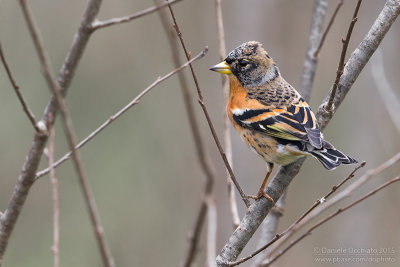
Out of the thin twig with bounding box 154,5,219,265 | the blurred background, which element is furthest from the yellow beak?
the thin twig with bounding box 154,5,219,265

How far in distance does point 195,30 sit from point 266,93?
487cm

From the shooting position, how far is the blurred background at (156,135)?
639 cm

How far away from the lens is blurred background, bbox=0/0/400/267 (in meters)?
6.39

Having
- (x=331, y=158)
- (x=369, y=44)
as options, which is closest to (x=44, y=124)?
(x=331, y=158)

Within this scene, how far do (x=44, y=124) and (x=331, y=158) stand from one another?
1.82m

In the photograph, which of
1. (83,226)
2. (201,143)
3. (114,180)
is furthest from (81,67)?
(201,143)

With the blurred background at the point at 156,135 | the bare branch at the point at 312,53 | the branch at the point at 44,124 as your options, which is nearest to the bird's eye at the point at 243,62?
the bare branch at the point at 312,53

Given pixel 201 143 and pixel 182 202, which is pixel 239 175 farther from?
pixel 201 143

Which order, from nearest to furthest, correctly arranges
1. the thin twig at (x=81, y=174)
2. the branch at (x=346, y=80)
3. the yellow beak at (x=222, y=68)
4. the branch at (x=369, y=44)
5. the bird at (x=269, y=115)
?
the thin twig at (x=81, y=174) < the branch at (x=346, y=80) < the branch at (x=369, y=44) < the bird at (x=269, y=115) < the yellow beak at (x=222, y=68)

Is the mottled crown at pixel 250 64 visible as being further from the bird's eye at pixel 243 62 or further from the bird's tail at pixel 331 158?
the bird's tail at pixel 331 158

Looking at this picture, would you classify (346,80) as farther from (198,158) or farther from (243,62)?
(198,158)

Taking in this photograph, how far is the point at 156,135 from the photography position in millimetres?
8531

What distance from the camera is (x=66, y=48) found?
8195mm

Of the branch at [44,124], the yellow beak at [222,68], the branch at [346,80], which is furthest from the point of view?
the yellow beak at [222,68]
